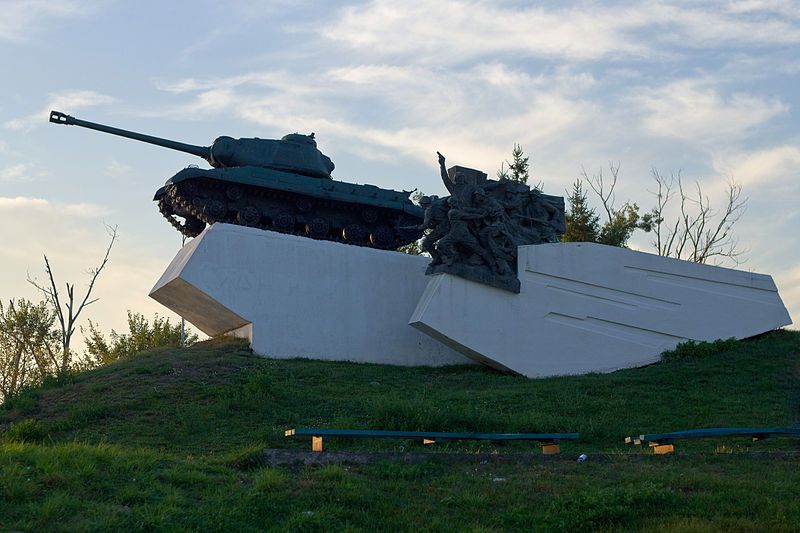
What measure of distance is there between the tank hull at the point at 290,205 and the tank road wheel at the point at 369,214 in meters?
0.02

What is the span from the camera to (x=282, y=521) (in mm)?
7578

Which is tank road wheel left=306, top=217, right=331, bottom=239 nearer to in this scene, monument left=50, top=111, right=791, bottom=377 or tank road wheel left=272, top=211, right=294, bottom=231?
tank road wheel left=272, top=211, right=294, bottom=231

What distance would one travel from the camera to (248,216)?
2172 cm

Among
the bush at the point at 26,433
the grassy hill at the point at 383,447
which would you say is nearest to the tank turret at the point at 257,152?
the grassy hill at the point at 383,447

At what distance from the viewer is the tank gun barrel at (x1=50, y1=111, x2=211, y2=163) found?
21344 mm

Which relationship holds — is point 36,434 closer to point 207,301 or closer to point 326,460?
point 326,460

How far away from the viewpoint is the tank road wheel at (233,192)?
2155 cm

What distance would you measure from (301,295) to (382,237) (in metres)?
4.51

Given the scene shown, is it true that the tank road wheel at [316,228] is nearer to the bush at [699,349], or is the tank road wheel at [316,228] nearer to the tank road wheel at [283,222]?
the tank road wheel at [283,222]

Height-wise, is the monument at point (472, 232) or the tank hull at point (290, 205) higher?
the tank hull at point (290, 205)

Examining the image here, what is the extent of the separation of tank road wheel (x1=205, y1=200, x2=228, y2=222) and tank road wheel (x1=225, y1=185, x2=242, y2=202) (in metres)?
0.26

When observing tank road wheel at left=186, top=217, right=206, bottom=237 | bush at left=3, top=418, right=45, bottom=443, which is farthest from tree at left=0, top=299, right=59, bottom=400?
bush at left=3, top=418, right=45, bottom=443

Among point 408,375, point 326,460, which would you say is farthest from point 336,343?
point 326,460

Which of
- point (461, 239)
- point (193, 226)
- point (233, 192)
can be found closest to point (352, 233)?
point (233, 192)
